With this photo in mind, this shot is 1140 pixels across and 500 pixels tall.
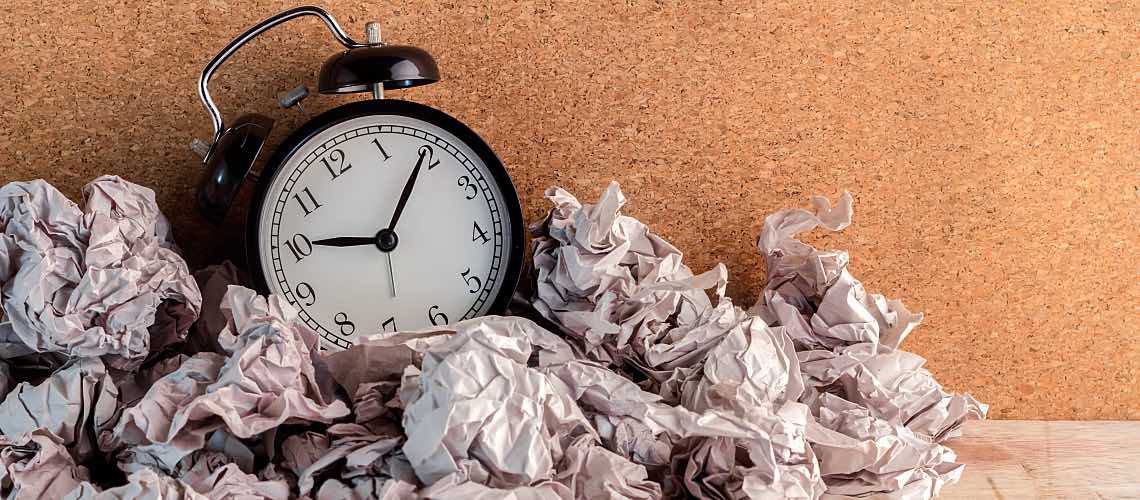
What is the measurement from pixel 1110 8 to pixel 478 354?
2.92 ft

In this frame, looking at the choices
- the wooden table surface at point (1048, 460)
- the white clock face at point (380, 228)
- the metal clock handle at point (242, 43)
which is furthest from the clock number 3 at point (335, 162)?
the wooden table surface at point (1048, 460)

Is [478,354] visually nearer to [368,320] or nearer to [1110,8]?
[368,320]

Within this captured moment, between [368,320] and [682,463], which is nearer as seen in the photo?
[682,463]

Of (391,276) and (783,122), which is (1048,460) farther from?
(391,276)

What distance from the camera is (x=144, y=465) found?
68 centimetres

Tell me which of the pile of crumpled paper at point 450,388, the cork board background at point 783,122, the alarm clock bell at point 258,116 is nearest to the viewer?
the pile of crumpled paper at point 450,388

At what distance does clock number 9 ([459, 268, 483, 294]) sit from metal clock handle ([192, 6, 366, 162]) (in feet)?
0.82

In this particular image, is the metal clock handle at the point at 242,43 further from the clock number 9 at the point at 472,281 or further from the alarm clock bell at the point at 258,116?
the clock number 9 at the point at 472,281

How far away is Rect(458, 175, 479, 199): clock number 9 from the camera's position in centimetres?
88

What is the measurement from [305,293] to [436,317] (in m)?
0.13

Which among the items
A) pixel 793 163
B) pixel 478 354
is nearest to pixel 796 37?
pixel 793 163

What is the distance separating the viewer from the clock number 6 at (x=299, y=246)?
0.85 m

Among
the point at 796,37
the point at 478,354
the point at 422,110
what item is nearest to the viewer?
the point at 478,354

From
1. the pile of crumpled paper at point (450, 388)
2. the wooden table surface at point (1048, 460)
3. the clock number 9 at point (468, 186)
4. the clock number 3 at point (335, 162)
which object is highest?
the clock number 3 at point (335, 162)
